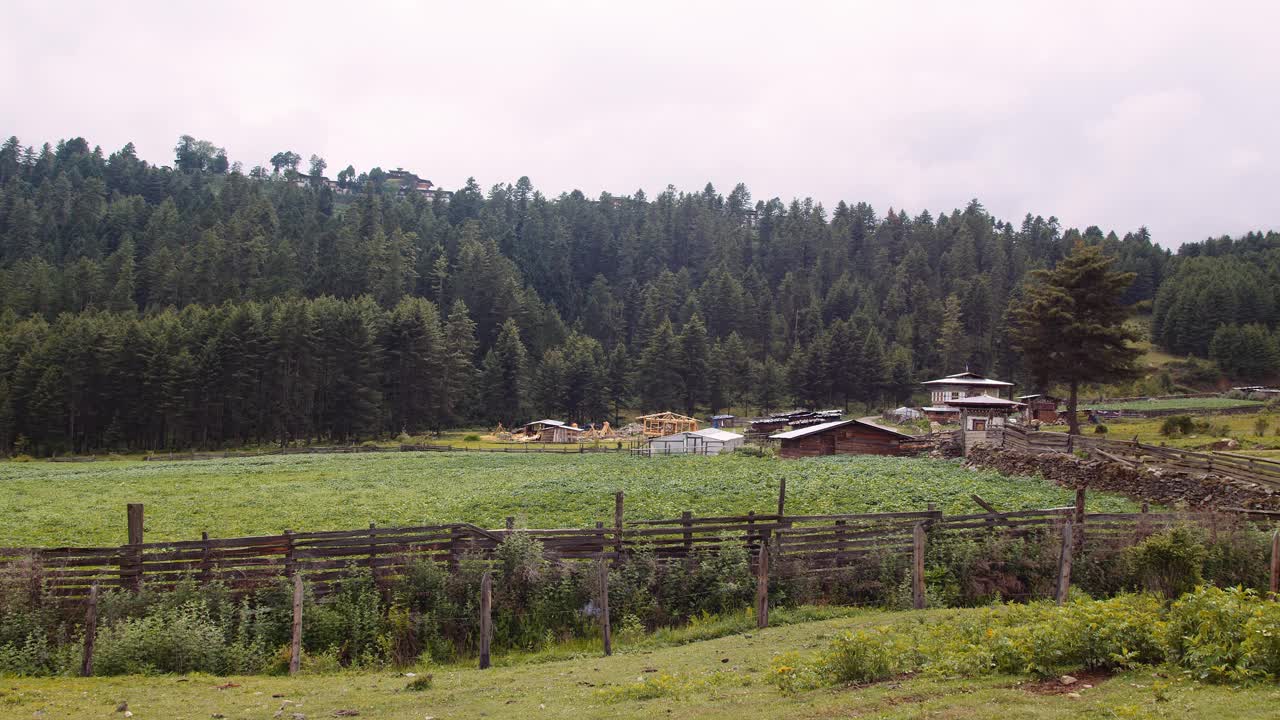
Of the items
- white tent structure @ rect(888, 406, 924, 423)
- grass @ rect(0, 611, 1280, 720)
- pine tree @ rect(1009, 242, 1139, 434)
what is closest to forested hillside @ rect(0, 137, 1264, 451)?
white tent structure @ rect(888, 406, 924, 423)

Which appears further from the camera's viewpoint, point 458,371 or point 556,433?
point 458,371

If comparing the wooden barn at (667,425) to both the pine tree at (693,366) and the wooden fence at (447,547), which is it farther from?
the wooden fence at (447,547)

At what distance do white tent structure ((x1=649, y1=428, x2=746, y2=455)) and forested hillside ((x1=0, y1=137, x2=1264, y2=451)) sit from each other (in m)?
40.8

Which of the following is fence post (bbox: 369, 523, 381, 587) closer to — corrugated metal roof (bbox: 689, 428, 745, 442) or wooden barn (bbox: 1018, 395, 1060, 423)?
corrugated metal roof (bbox: 689, 428, 745, 442)

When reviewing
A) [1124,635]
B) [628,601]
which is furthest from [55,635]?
[1124,635]

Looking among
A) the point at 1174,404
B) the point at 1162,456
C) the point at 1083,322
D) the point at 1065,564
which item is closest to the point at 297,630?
the point at 1065,564

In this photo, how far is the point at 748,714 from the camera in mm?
9406

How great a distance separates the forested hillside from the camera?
90250 millimetres

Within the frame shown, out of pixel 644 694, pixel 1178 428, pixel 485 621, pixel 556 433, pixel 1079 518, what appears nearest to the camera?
pixel 644 694

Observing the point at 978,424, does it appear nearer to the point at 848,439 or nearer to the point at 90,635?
the point at 848,439

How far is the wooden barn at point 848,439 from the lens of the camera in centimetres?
6131

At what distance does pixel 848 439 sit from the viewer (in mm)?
61906

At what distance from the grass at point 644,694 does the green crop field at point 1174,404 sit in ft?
279

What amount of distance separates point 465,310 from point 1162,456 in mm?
100130
